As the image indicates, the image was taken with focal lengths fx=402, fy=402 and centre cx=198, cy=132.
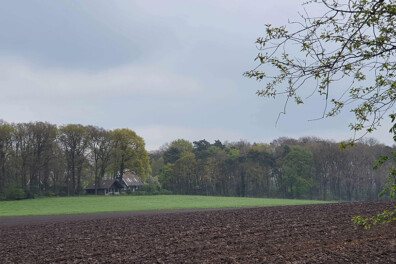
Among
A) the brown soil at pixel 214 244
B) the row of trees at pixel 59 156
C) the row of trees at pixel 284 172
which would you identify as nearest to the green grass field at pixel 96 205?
the row of trees at pixel 59 156

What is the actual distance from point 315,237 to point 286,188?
80.0 metres

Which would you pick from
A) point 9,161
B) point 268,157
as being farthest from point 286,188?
point 9,161

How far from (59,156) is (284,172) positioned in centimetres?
5064

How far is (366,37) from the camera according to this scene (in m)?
5.20

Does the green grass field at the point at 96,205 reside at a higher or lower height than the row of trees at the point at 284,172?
lower

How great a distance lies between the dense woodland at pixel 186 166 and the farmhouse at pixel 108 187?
2962 millimetres

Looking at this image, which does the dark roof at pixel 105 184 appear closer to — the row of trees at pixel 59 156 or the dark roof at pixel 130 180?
the row of trees at pixel 59 156

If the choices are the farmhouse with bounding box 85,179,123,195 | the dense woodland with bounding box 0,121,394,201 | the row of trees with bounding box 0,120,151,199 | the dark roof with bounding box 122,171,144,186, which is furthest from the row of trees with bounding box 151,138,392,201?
the dark roof with bounding box 122,171,144,186

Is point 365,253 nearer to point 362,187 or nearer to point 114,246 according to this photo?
point 114,246

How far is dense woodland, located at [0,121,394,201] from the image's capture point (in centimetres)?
7775

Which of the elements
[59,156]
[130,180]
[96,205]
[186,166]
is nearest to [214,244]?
[96,205]

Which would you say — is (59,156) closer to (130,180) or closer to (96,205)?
(96,205)

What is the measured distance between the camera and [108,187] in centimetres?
9900

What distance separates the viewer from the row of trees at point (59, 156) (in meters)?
75.4
